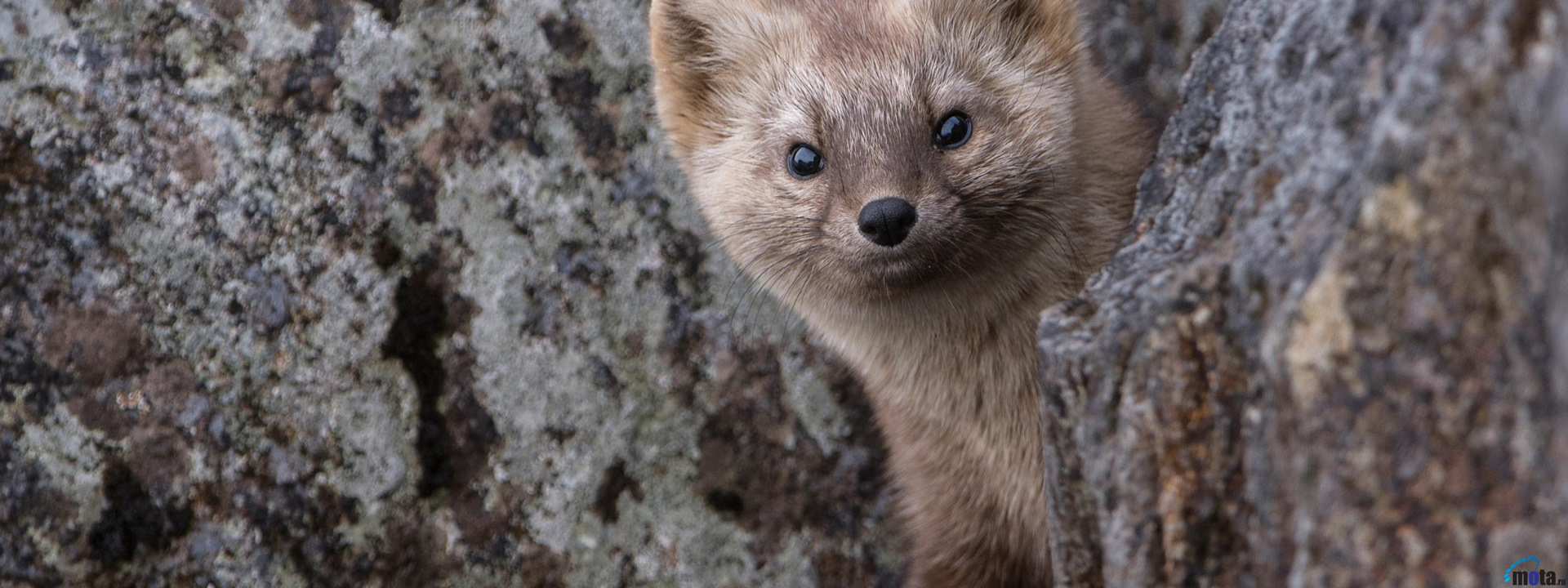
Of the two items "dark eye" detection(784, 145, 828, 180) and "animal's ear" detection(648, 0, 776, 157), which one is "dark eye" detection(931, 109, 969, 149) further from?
"animal's ear" detection(648, 0, 776, 157)

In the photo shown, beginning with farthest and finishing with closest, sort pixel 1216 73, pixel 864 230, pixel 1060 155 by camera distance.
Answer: pixel 1060 155
pixel 864 230
pixel 1216 73

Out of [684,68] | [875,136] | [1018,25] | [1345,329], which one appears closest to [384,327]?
[684,68]

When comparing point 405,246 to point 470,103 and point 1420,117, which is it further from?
point 1420,117

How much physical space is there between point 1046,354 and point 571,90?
1.67 meters

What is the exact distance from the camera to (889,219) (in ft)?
7.64

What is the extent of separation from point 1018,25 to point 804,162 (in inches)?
24.9

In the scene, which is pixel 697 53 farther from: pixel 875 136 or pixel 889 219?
pixel 889 219

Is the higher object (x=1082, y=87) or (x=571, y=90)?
(x=571, y=90)

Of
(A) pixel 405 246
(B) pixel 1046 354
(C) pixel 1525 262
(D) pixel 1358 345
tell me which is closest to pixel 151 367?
(A) pixel 405 246

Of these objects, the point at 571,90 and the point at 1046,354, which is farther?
the point at 571,90

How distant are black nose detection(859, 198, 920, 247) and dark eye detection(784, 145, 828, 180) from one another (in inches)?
14.0

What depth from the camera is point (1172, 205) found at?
1882 millimetres

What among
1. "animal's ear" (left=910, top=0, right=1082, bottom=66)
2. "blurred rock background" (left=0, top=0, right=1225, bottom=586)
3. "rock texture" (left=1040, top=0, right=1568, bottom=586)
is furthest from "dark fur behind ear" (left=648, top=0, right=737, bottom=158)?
"rock texture" (left=1040, top=0, right=1568, bottom=586)

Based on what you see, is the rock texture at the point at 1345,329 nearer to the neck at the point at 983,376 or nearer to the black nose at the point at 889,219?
the black nose at the point at 889,219
